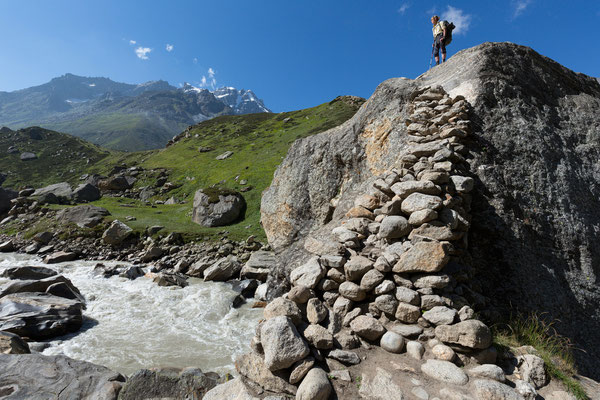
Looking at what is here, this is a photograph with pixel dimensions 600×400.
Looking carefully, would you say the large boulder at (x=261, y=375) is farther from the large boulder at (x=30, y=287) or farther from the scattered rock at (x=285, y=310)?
the large boulder at (x=30, y=287)

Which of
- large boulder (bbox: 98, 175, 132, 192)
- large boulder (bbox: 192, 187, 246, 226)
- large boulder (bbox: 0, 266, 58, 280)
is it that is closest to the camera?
large boulder (bbox: 0, 266, 58, 280)

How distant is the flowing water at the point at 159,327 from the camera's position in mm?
10008

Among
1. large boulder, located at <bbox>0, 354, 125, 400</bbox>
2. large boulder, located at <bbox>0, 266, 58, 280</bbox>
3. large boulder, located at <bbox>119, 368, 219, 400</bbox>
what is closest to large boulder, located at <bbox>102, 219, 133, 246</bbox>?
large boulder, located at <bbox>0, 266, 58, 280</bbox>

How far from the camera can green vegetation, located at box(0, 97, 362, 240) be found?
38406mm

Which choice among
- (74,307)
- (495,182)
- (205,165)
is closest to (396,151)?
(495,182)

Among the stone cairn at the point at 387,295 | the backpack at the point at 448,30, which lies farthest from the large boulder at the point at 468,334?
the backpack at the point at 448,30

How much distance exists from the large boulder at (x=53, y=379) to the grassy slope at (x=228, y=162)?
69.6 feet

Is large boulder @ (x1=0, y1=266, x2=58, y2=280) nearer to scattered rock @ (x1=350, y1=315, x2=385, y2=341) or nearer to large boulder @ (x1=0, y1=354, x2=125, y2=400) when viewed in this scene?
large boulder @ (x1=0, y1=354, x2=125, y2=400)

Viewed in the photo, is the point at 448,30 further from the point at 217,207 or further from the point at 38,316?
the point at 217,207

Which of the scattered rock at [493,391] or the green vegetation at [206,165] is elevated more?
the green vegetation at [206,165]

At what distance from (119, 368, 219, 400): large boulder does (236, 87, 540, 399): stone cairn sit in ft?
7.65

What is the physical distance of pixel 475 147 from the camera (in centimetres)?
827

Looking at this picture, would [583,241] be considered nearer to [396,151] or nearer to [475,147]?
[475,147]

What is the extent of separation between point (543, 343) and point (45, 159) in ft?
536
